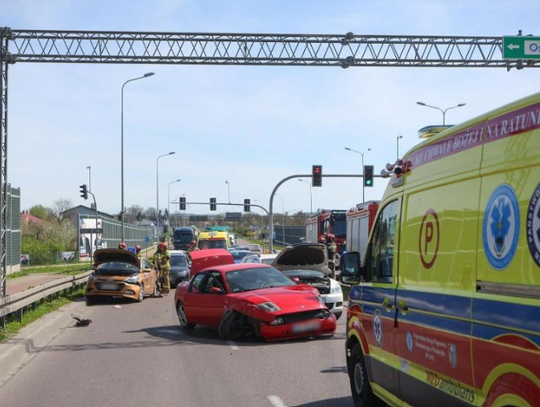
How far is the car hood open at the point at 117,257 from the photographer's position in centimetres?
2308

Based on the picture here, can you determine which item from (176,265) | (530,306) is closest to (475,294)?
(530,306)

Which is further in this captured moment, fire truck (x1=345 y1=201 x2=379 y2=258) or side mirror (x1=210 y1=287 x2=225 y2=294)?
fire truck (x1=345 y1=201 x2=379 y2=258)

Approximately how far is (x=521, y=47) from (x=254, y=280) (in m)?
9.68

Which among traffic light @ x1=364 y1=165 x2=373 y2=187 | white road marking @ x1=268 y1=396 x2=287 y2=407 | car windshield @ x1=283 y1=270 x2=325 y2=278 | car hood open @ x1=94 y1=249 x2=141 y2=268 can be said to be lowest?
white road marking @ x1=268 y1=396 x2=287 y2=407

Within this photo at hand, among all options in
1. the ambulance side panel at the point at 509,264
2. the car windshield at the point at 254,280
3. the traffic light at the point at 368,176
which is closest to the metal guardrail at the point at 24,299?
the car windshield at the point at 254,280

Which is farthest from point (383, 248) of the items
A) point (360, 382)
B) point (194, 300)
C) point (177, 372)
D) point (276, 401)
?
point (194, 300)

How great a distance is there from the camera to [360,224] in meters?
30.7

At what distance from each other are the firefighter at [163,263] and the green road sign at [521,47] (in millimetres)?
12922

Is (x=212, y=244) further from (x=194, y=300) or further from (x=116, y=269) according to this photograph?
(x=194, y=300)

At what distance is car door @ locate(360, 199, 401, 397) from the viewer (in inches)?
237

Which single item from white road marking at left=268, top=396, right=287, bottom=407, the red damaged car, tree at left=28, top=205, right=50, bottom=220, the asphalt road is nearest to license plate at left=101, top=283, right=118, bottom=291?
the asphalt road

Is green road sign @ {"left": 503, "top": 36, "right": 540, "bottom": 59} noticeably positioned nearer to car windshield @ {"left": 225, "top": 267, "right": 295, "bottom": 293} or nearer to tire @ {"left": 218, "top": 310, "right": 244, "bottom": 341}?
car windshield @ {"left": 225, "top": 267, "right": 295, "bottom": 293}

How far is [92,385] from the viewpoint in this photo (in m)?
9.24

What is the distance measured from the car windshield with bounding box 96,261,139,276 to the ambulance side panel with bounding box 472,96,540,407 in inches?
744
